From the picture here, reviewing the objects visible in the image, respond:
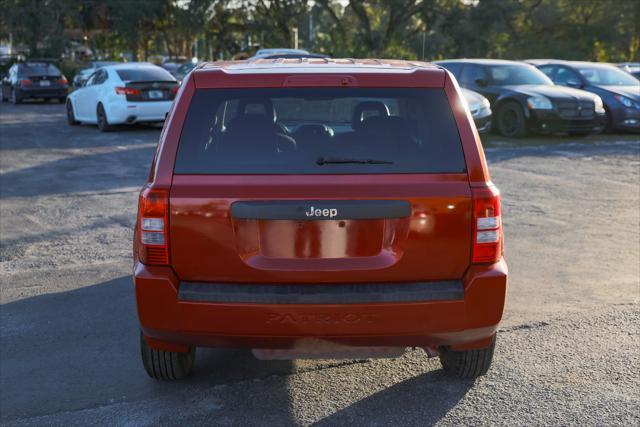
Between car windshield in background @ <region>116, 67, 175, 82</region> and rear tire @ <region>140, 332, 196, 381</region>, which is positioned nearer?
rear tire @ <region>140, 332, 196, 381</region>

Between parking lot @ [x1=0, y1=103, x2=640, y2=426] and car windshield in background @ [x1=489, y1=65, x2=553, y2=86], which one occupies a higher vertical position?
car windshield in background @ [x1=489, y1=65, x2=553, y2=86]

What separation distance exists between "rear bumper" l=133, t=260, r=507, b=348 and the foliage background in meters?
37.2

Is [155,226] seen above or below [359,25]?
below

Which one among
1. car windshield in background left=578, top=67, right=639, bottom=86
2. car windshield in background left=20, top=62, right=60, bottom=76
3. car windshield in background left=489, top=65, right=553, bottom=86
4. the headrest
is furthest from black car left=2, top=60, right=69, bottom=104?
the headrest

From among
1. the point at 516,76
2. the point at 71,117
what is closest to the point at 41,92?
the point at 71,117

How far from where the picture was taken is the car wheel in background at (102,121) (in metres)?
18.3

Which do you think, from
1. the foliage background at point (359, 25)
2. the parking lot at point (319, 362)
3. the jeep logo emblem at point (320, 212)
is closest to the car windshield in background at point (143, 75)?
the parking lot at point (319, 362)

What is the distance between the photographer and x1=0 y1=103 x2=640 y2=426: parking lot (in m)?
4.09

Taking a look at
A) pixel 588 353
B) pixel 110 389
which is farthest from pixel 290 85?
pixel 588 353

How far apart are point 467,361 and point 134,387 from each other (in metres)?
1.86

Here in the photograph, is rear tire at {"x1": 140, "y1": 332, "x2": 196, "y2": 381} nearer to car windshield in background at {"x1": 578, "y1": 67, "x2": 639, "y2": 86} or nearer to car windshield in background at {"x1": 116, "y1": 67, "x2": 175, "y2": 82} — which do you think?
car windshield in background at {"x1": 116, "y1": 67, "x2": 175, "y2": 82}

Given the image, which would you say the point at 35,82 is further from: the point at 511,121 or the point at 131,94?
the point at 511,121

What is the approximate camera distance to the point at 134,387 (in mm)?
4410

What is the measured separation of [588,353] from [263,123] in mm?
2573
